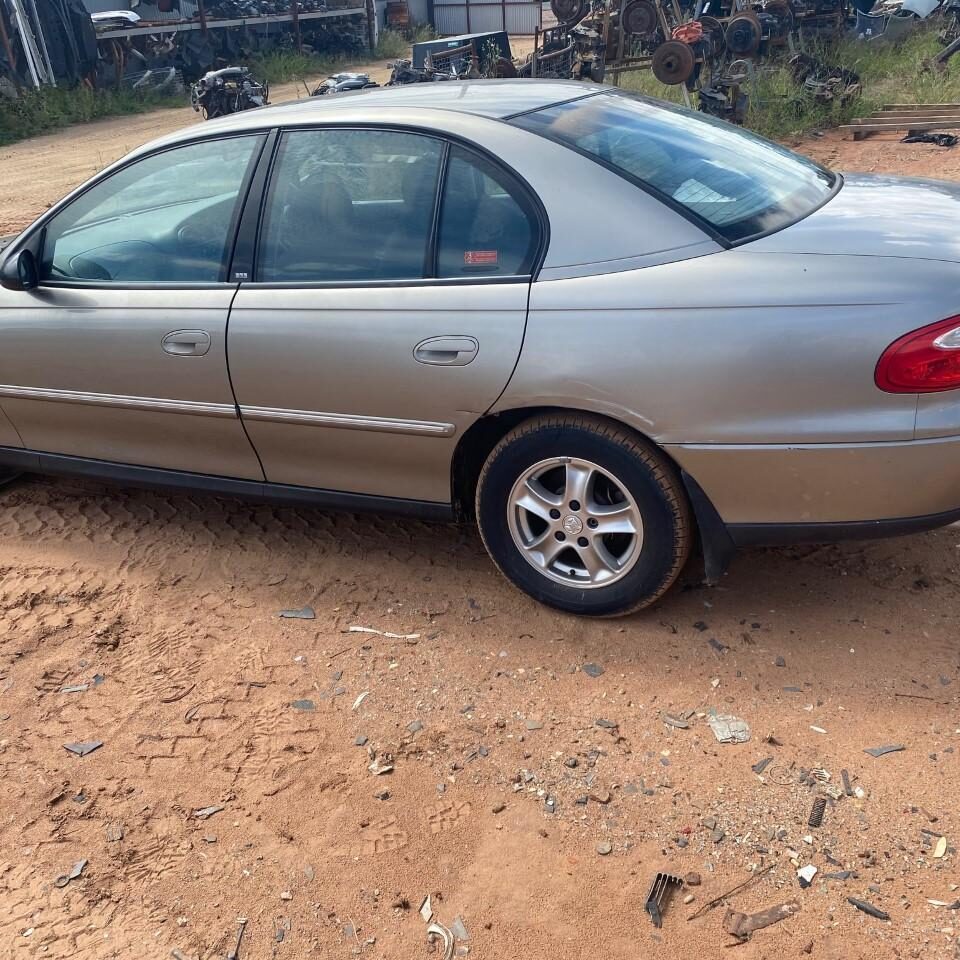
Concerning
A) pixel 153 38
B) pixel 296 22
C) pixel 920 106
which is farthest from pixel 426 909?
pixel 296 22

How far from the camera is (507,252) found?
3.18 metres

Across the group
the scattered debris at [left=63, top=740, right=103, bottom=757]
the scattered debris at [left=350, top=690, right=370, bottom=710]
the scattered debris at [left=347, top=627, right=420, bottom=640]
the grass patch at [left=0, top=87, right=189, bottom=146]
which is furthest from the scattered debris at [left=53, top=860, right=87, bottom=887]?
the grass patch at [left=0, top=87, right=189, bottom=146]

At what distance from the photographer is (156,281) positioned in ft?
12.4

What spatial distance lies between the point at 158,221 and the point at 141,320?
1.57 ft

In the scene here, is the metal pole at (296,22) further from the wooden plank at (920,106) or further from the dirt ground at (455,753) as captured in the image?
the dirt ground at (455,753)

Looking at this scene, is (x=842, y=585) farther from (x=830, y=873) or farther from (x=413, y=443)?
(x=413, y=443)

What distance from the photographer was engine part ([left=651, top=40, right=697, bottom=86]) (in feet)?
43.4

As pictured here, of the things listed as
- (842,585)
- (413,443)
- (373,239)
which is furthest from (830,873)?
(373,239)

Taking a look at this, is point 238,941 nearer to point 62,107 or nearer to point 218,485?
point 218,485

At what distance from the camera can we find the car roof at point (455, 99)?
3.47 metres

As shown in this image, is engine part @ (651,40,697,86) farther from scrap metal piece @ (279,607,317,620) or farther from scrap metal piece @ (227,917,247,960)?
scrap metal piece @ (227,917,247,960)

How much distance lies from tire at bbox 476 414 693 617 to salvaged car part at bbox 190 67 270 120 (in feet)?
44.9

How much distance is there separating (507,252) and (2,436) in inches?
99.8

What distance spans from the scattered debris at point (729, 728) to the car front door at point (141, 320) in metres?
1.91
